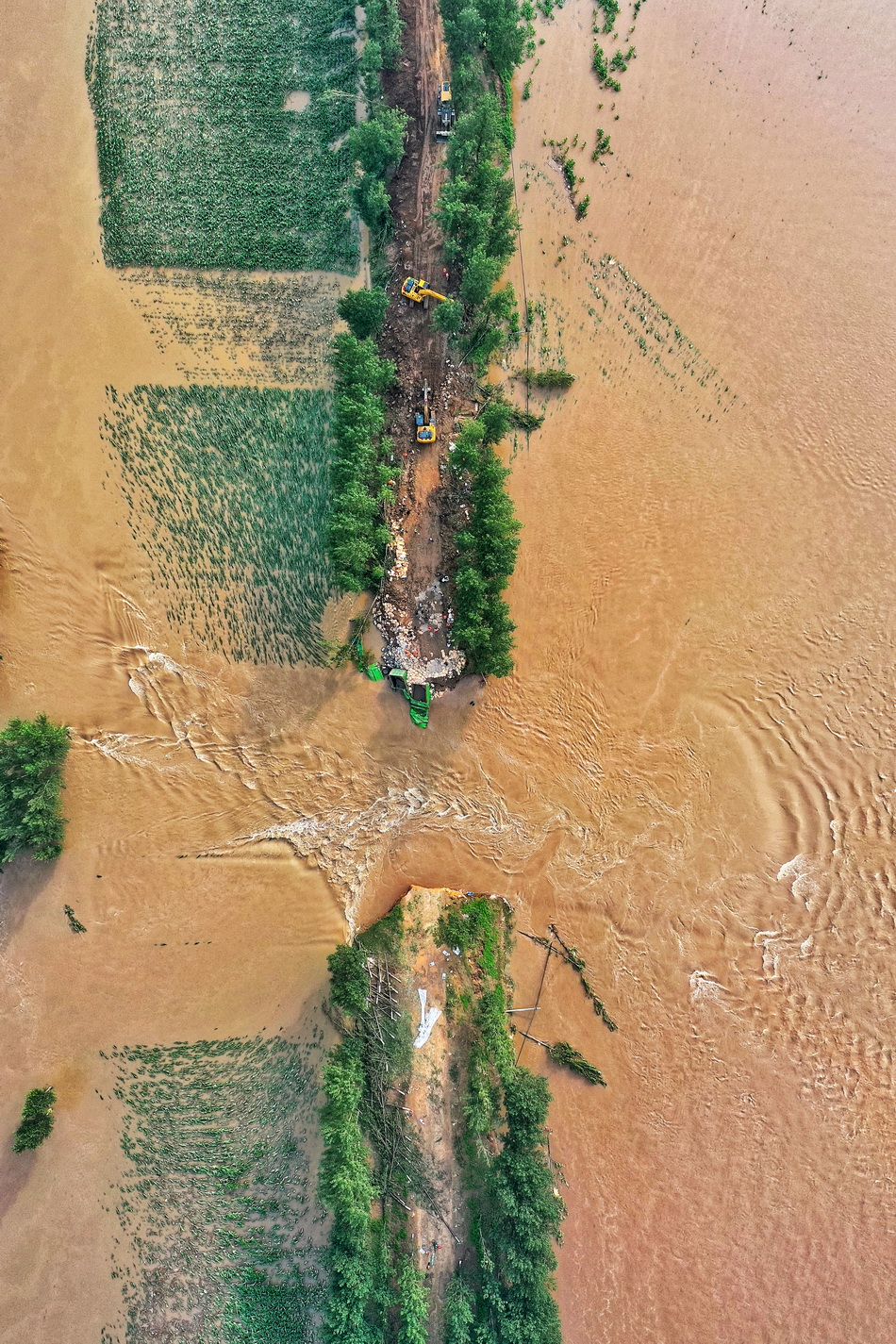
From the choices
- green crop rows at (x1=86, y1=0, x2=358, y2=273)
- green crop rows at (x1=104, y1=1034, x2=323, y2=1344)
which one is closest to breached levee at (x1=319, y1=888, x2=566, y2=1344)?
green crop rows at (x1=104, y1=1034, x2=323, y2=1344)

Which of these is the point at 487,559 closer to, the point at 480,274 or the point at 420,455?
the point at 420,455

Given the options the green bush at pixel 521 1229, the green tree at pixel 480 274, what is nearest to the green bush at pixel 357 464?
the green tree at pixel 480 274

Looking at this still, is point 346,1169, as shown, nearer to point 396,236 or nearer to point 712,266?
point 396,236

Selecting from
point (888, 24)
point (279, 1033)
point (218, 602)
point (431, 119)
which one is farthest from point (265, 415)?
point (888, 24)

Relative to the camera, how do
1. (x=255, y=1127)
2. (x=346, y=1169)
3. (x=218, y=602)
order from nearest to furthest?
(x=346, y=1169), (x=255, y=1127), (x=218, y=602)

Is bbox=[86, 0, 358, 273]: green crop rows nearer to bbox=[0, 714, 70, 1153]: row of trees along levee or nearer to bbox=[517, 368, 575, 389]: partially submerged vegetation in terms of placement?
bbox=[517, 368, 575, 389]: partially submerged vegetation

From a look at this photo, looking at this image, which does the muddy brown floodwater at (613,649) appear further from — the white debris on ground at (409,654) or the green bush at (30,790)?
the white debris on ground at (409,654)
